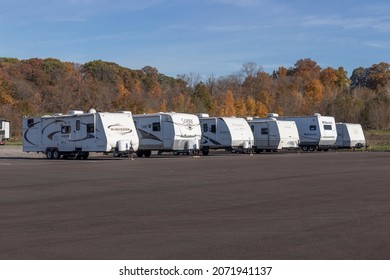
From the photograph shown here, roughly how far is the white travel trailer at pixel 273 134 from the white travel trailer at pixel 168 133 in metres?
8.62

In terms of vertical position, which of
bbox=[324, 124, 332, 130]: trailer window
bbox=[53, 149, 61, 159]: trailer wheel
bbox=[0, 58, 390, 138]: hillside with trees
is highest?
bbox=[0, 58, 390, 138]: hillside with trees

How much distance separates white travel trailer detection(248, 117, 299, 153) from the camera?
47.0m

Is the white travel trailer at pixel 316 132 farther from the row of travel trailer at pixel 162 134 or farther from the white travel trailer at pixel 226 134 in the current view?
the white travel trailer at pixel 226 134

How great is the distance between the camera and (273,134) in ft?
155

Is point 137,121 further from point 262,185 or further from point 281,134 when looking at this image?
point 262,185

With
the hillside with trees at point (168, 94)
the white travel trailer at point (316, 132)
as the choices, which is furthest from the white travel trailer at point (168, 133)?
the hillside with trees at point (168, 94)

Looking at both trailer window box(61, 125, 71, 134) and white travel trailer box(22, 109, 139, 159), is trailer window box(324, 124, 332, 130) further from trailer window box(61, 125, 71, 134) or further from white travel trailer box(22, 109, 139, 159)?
trailer window box(61, 125, 71, 134)

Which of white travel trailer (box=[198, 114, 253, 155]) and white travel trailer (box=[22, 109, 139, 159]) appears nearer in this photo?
white travel trailer (box=[22, 109, 139, 159])

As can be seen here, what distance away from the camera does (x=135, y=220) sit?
11.2m

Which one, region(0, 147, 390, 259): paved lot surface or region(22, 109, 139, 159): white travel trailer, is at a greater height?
region(22, 109, 139, 159): white travel trailer

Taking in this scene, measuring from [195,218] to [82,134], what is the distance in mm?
25310

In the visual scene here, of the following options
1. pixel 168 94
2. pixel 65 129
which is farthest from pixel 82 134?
pixel 168 94

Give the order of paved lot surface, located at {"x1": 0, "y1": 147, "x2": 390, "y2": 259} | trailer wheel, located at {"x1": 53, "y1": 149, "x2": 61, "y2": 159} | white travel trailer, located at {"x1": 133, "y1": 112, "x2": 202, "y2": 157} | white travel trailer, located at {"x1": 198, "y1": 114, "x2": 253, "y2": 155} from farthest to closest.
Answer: white travel trailer, located at {"x1": 198, "y1": 114, "x2": 253, "y2": 155}, white travel trailer, located at {"x1": 133, "y1": 112, "x2": 202, "y2": 157}, trailer wheel, located at {"x1": 53, "y1": 149, "x2": 61, "y2": 159}, paved lot surface, located at {"x1": 0, "y1": 147, "x2": 390, "y2": 259}

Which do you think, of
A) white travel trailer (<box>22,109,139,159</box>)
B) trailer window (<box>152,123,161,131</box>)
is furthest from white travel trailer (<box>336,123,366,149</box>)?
white travel trailer (<box>22,109,139,159</box>)
